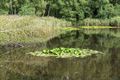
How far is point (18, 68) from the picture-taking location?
61.2 feet

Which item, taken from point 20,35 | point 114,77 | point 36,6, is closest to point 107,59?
point 114,77

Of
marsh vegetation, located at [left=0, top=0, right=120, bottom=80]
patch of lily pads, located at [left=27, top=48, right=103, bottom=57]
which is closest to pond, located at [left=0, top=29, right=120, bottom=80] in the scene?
marsh vegetation, located at [left=0, top=0, right=120, bottom=80]

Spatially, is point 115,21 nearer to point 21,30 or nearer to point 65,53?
point 21,30

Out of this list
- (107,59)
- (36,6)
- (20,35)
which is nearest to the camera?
(107,59)

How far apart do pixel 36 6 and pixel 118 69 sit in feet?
152

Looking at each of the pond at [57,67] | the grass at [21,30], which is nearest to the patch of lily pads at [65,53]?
the pond at [57,67]

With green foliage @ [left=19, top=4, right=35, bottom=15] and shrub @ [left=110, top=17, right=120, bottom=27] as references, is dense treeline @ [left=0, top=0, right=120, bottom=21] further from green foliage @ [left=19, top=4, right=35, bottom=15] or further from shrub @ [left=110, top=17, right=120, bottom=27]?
shrub @ [left=110, top=17, right=120, bottom=27]

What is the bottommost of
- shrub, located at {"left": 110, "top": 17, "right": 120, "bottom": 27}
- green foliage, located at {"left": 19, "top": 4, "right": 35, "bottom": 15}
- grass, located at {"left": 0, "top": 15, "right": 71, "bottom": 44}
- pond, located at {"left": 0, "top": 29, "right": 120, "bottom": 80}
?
shrub, located at {"left": 110, "top": 17, "right": 120, "bottom": 27}

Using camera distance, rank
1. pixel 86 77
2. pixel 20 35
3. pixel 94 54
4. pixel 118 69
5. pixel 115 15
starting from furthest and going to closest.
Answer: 1. pixel 115 15
2. pixel 20 35
3. pixel 94 54
4. pixel 118 69
5. pixel 86 77

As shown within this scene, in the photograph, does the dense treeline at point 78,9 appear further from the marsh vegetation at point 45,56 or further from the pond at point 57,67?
the pond at point 57,67

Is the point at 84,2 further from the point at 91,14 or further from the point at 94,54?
the point at 94,54

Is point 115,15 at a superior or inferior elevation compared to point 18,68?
inferior

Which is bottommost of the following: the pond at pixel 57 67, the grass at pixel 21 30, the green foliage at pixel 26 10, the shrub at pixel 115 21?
the shrub at pixel 115 21

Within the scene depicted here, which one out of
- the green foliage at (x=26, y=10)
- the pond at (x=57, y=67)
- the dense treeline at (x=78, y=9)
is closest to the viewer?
the pond at (x=57, y=67)
